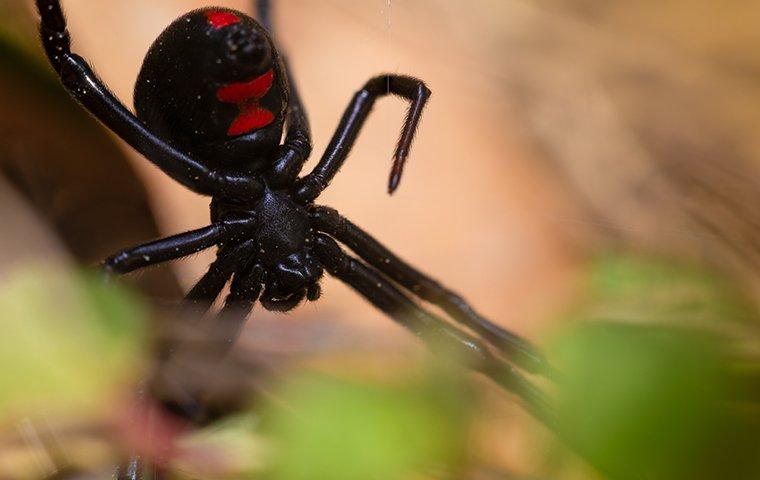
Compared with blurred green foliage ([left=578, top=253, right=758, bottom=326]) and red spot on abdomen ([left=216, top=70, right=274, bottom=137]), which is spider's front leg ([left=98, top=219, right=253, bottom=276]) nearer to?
red spot on abdomen ([left=216, top=70, right=274, bottom=137])

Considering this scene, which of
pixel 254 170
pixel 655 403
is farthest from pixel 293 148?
pixel 655 403

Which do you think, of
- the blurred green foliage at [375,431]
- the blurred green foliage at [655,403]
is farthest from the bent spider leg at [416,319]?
the blurred green foliage at [655,403]

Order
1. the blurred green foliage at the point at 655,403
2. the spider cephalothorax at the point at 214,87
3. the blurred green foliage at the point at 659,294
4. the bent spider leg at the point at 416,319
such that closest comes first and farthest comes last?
1. the blurred green foliage at the point at 655,403
2. the blurred green foliage at the point at 659,294
3. the spider cephalothorax at the point at 214,87
4. the bent spider leg at the point at 416,319

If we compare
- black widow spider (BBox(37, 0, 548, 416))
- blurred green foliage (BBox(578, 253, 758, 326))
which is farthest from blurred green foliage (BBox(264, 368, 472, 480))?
black widow spider (BBox(37, 0, 548, 416))

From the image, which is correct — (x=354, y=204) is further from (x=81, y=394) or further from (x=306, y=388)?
(x=306, y=388)

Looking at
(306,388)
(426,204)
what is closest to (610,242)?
(426,204)

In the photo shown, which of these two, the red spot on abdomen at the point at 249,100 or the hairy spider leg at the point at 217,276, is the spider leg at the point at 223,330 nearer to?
the hairy spider leg at the point at 217,276
